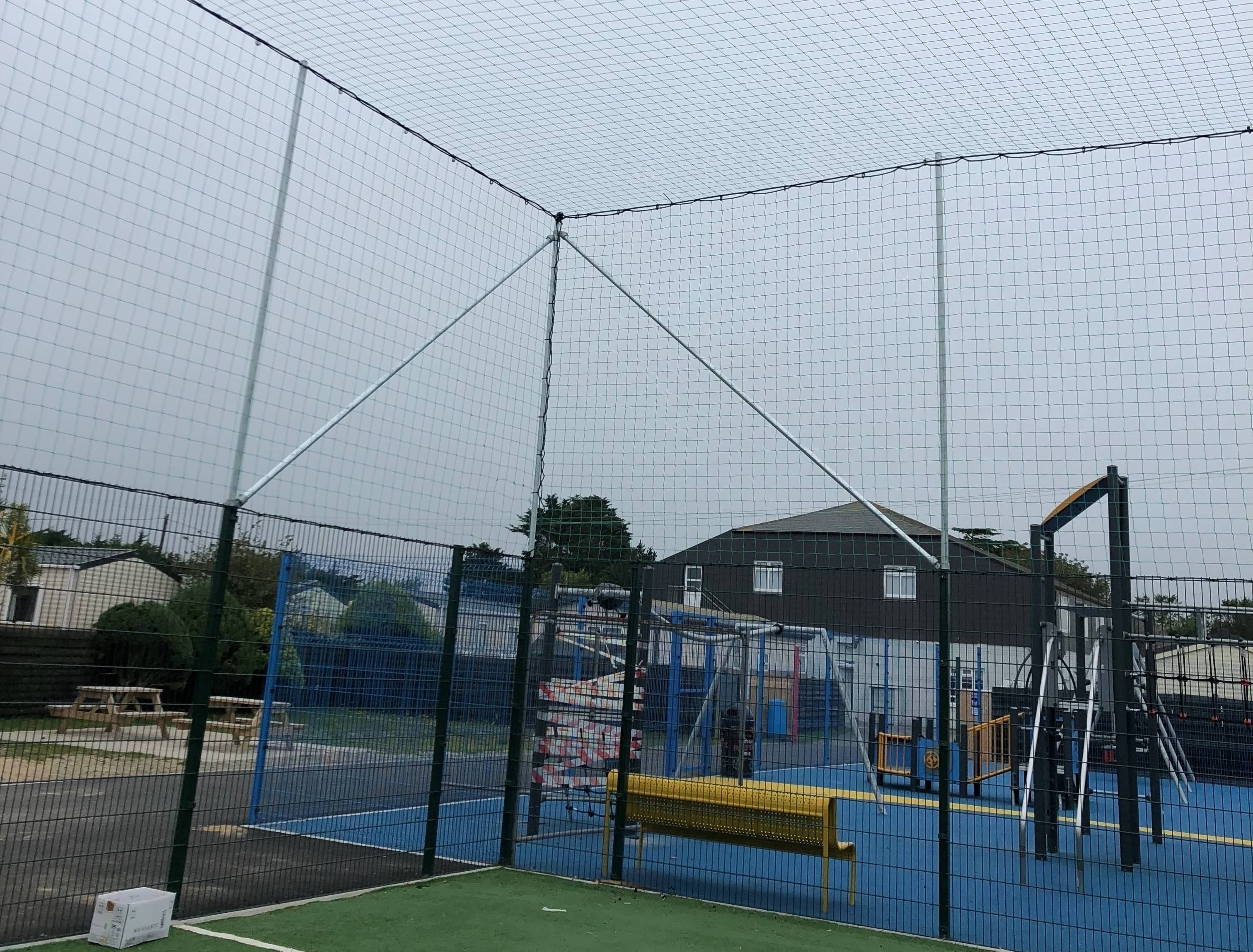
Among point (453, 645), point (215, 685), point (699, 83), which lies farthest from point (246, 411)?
point (699, 83)

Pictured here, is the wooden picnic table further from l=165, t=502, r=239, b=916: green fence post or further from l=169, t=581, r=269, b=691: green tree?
l=169, t=581, r=269, b=691: green tree

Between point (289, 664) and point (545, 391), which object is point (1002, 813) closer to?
point (545, 391)

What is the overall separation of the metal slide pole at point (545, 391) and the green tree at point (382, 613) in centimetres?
118

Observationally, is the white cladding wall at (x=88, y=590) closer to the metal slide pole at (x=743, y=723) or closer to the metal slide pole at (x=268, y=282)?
the metal slide pole at (x=268, y=282)

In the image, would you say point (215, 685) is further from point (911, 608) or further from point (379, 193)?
point (911, 608)

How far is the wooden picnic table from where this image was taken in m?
4.64

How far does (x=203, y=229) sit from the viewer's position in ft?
17.9

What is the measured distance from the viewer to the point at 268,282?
5852 mm

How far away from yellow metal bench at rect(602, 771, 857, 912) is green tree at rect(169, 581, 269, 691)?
2605 millimetres

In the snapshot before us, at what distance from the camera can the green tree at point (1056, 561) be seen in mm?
6074

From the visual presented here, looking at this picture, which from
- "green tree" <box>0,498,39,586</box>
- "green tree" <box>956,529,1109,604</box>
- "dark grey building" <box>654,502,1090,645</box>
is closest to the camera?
"green tree" <box>0,498,39,586</box>

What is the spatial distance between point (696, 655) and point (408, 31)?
285 inches

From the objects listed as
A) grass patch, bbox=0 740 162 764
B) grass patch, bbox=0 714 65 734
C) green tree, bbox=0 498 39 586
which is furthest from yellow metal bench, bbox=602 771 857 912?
green tree, bbox=0 498 39 586

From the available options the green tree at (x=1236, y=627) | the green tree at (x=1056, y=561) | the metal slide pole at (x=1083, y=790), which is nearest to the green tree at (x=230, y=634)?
the green tree at (x=1056, y=561)
